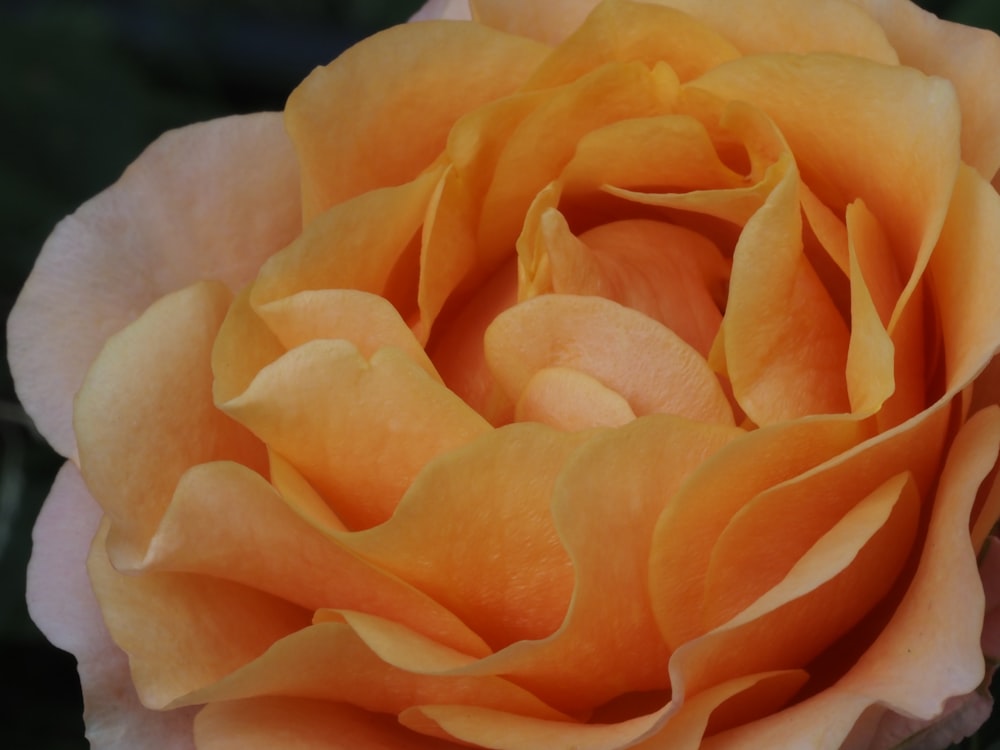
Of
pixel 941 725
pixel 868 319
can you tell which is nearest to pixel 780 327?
pixel 868 319

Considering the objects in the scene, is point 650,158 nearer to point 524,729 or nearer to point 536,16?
point 536,16

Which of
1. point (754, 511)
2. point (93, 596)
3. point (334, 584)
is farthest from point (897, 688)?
point (93, 596)

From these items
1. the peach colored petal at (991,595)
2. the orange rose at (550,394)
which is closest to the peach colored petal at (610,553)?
the orange rose at (550,394)

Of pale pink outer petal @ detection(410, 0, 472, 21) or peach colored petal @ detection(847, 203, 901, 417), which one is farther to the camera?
pale pink outer petal @ detection(410, 0, 472, 21)

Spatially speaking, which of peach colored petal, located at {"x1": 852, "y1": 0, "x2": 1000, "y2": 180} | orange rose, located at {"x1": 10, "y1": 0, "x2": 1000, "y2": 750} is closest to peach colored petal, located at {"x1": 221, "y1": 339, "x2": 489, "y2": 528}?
orange rose, located at {"x1": 10, "y1": 0, "x2": 1000, "y2": 750}

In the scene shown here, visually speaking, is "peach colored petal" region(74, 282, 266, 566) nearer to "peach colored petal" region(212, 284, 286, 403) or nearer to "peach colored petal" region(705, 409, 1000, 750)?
"peach colored petal" region(212, 284, 286, 403)

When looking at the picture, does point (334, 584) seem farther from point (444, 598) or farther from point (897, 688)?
point (897, 688)
